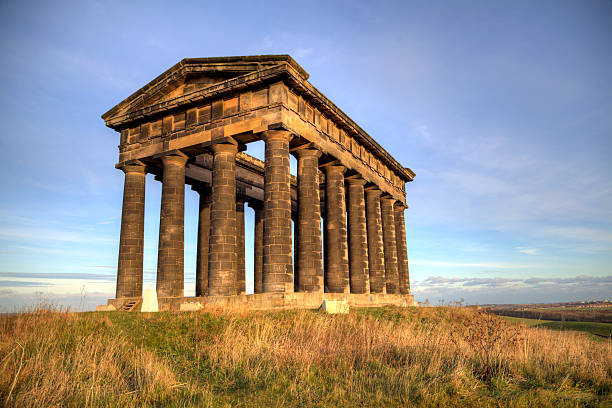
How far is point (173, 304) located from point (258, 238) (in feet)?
49.9

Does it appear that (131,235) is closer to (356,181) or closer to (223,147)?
(223,147)

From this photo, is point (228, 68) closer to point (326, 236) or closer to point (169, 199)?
point (169, 199)

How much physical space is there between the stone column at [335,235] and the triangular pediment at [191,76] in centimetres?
787

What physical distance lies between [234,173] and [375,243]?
1456cm

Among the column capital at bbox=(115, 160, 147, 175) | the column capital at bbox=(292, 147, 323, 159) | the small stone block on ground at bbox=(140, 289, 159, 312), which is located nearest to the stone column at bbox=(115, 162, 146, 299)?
the column capital at bbox=(115, 160, 147, 175)

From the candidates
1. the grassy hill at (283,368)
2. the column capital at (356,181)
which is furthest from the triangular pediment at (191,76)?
the grassy hill at (283,368)

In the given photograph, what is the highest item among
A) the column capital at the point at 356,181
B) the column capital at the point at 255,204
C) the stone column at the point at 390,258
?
the column capital at the point at 356,181

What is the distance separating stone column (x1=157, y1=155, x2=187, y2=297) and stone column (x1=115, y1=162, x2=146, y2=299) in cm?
180

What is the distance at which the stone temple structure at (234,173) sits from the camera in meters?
21.1

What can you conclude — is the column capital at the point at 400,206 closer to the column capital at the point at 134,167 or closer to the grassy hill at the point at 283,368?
the column capital at the point at 134,167

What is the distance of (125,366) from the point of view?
8.99 meters

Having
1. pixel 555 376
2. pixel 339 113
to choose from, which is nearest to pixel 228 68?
pixel 339 113

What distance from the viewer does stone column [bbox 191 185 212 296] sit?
30625 millimetres

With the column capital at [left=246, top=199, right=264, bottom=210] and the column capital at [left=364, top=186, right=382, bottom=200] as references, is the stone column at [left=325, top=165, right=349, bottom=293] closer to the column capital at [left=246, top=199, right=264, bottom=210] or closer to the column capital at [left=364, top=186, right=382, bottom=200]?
the column capital at [left=364, top=186, right=382, bottom=200]
